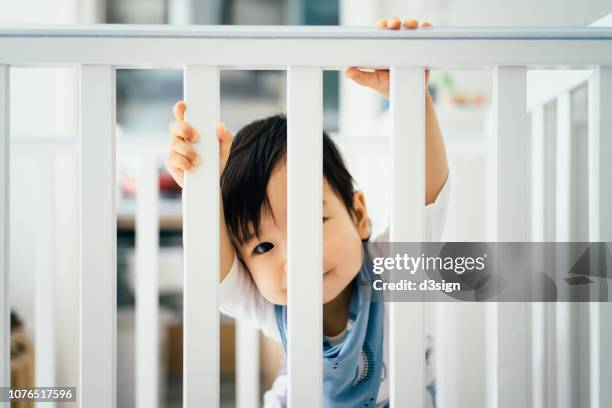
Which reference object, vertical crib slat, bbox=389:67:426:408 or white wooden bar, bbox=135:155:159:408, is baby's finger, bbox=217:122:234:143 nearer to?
vertical crib slat, bbox=389:67:426:408

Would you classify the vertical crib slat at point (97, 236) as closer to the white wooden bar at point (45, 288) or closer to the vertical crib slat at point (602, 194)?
the vertical crib slat at point (602, 194)

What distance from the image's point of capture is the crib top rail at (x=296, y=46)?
562 millimetres

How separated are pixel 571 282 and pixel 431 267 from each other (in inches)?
7.1

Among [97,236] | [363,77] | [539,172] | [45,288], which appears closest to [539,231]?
[539,172]

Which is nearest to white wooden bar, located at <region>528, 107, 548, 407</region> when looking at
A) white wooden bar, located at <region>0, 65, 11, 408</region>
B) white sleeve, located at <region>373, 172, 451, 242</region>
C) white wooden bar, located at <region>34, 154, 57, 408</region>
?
white sleeve, located at <region>373, 172, 451, 242</region>

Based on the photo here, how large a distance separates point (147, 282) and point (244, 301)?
39 centimetres

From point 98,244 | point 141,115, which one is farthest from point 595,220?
point 141,115

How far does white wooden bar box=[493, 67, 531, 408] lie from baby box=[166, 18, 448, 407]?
105mm

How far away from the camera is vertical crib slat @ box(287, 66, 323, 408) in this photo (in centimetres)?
56

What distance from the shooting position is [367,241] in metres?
0.87

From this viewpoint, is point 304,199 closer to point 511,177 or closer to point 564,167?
point 511,177

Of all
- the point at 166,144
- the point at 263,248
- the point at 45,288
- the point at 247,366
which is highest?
the point at 166,144

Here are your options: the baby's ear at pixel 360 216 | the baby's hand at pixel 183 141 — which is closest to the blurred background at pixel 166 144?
the baby's ear at pixel 360 216

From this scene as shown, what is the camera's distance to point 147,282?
1149 millimetres
